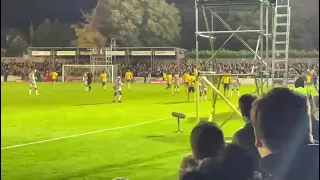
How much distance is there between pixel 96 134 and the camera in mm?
4352

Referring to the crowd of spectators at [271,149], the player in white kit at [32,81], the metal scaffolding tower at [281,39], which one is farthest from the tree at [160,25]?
the crowd of spectators at [271,149]

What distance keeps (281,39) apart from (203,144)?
35.0 inches

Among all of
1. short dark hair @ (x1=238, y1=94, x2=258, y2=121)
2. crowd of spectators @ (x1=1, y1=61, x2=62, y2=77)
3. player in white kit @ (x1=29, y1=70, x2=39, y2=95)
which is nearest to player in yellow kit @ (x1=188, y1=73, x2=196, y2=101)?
short dark hair @ (x1=238, y1=94, x2=258, y2=121)

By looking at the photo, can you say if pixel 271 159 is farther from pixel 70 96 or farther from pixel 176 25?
pixel 70 96

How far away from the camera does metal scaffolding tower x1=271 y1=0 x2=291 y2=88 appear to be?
3406 millimetres

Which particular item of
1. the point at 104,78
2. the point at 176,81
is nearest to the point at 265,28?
the point at 176,81

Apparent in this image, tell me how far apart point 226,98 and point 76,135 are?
4.11 feet

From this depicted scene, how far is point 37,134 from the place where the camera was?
480 cm

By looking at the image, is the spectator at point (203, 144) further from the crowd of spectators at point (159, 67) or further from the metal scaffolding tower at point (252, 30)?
the crowd of spectators at point (159, 67)

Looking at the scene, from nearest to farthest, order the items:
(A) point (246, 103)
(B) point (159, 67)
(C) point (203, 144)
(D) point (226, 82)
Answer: (C) point (203, 144) < (A) point (246, 103) < (D) point (226, 82) < (B) point (159, 67)

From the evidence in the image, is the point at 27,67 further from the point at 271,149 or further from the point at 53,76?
the point at 271,149

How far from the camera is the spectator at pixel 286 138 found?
2.79 m

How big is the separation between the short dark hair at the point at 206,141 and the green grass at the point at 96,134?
0.88 ft

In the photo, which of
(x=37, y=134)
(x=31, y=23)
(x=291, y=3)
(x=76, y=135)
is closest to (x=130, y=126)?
(x=76, y=135)
